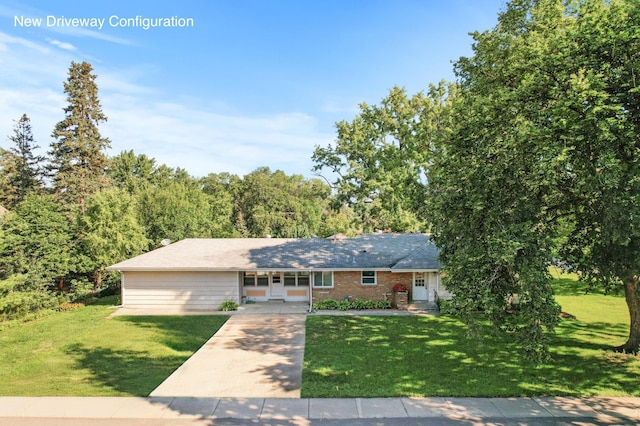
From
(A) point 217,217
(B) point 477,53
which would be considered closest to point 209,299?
(B) point 477,53

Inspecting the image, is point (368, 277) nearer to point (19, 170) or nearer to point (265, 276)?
point (265, 276)

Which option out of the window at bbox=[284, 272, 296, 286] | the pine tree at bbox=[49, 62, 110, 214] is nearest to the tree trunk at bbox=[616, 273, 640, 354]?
the window at bbox=[284, 272, 296, 286]

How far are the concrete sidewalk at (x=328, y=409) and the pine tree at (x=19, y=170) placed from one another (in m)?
40.2

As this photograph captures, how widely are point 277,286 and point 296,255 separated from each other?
6.88 ft

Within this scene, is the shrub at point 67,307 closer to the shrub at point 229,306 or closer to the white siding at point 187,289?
the white siding at point 187,289

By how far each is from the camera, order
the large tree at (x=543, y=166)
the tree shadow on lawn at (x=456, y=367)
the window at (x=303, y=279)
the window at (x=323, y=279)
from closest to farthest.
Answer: the large tree at (x=543, y=166), the tree shadow on lawn at (x=456, y=367), the window at (x=323, y=279), the window at (x=303, y=279)

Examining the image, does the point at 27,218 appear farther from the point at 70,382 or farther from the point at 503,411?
the point at 503,411

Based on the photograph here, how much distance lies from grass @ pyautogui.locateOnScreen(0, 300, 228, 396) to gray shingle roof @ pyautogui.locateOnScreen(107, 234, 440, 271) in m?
2.98

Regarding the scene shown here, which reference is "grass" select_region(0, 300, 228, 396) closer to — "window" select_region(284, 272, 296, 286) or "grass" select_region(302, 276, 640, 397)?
"window" select_region(284, 272, 296, 286)

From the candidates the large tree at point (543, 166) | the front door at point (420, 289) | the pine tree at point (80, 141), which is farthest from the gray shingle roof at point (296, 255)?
the pine tree at point (80, 141)

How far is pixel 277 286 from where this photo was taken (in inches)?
881

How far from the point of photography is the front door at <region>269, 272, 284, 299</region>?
22328 mm

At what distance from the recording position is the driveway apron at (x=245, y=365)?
1038 centimetres

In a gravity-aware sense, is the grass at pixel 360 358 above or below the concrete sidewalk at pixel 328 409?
above
